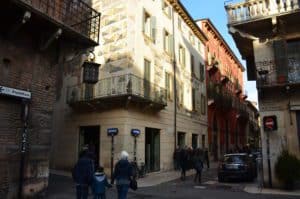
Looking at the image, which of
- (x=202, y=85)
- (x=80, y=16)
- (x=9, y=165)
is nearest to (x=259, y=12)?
(x=80, y=16)

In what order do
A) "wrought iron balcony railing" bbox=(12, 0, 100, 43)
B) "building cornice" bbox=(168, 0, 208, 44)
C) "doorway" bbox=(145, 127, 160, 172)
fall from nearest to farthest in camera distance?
1. "wrought iron balcony railing" bbox=(12, 0, 100, 43)
2. "doorway" bbox=(145, 127, 160, 172)
3. "building cornice" bbox=(168, 0, 208, 44)

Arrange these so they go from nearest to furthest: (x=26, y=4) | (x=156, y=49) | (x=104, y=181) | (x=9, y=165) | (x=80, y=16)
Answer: (x=104, y=181), (x=26, y=4), (x=9, y=165), (x=80, y=16), (x=156, y=49)

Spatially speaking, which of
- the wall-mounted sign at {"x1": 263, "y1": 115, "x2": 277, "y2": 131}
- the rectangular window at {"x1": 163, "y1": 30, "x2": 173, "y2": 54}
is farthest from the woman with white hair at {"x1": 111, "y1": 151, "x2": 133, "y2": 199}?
the rectangular window at {"x1": 163, "y1": 30, "x2": 173, "y2": 54}

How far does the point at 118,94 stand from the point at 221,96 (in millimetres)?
18418

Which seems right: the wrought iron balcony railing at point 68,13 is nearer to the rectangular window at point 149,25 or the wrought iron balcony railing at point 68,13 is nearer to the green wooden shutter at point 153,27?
the rectangular window at point 149,25

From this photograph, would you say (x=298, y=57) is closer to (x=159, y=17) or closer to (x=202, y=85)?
(x=159, y=17)

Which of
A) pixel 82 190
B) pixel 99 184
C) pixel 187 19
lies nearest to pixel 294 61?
pixel 99 184

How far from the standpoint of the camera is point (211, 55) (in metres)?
33.8

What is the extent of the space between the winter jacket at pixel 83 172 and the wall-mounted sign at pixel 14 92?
126 inches

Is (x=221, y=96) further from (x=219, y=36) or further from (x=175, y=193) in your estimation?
(x=175, y=193)

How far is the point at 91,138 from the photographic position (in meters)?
19.3

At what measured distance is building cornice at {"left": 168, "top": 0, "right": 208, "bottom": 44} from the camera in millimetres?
24659

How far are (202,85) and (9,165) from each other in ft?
75.3

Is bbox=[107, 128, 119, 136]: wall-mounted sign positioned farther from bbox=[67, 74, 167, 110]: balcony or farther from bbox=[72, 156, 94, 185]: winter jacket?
bbox=[72, 156, 94, 185]: winter jacket
